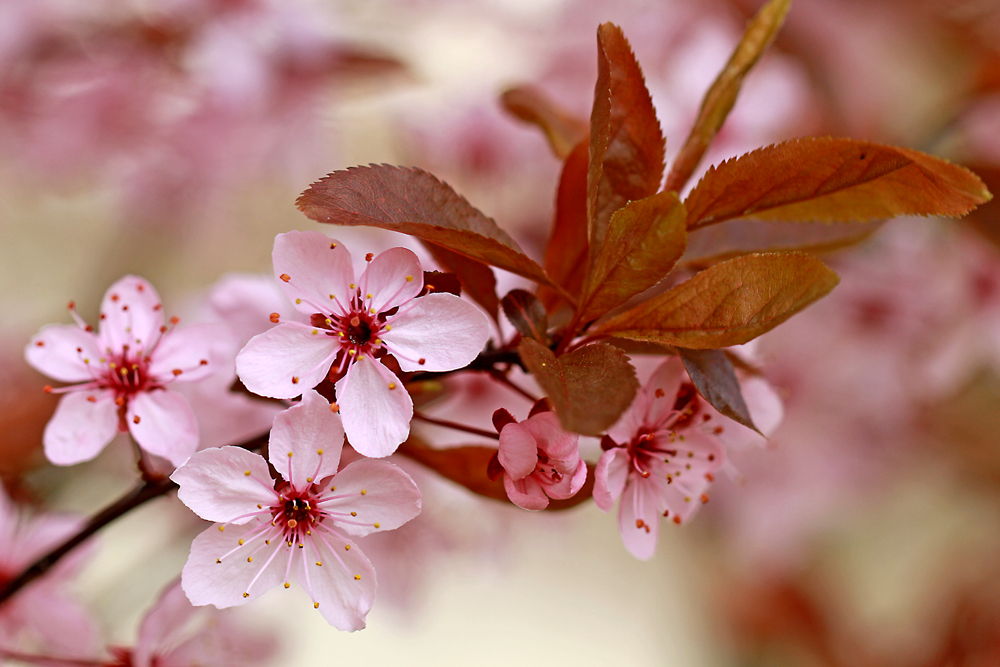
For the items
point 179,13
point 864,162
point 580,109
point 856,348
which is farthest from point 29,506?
point 856,348

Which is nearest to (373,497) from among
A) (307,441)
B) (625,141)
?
(307,441)

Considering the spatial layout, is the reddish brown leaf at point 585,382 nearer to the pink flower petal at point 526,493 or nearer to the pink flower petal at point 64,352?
the pink flower petal at point 526,493

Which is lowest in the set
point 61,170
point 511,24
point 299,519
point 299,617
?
point 299,617

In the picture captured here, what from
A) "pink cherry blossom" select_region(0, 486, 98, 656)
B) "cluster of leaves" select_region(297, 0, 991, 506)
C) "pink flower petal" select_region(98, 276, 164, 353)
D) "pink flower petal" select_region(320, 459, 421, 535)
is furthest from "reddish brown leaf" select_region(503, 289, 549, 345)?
"pink cherry blossom" select_region(0, 486, 98, 656)

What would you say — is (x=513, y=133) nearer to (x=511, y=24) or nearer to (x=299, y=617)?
(x=511, y=24)

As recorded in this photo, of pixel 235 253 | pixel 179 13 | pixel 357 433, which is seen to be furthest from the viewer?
pixel 235 253

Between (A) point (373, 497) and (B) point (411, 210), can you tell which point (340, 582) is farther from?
(B) point (411, 210)
